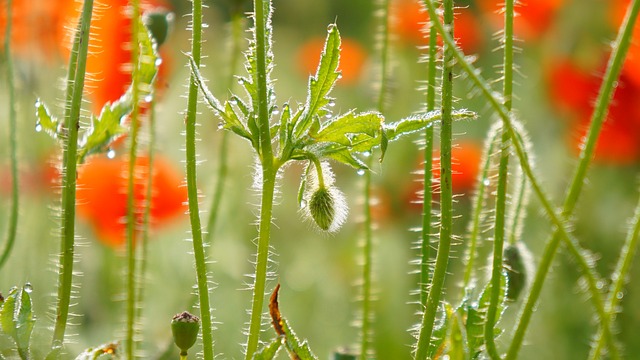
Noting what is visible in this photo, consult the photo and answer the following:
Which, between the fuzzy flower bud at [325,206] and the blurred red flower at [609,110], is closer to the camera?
the fuzzy flower bud at [325,206]

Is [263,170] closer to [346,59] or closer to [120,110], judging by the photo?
[120,110]

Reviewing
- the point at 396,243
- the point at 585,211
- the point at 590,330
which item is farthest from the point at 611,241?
the point at 396,243

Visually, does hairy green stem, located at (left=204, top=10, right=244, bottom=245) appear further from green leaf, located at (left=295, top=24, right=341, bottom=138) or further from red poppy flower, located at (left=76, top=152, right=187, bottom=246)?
red poppy flower, located at (left=76, top=152, right=187, bottom=246)

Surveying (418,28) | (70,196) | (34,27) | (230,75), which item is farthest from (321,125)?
(418,28)

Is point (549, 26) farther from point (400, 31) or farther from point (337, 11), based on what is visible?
point (337, 11)

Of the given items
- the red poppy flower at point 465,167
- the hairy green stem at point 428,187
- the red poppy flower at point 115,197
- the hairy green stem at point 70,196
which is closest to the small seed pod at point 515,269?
the hairy green stem at point 428,187

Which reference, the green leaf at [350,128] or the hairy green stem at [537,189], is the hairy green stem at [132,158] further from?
the hairy green stem at [537,189]
